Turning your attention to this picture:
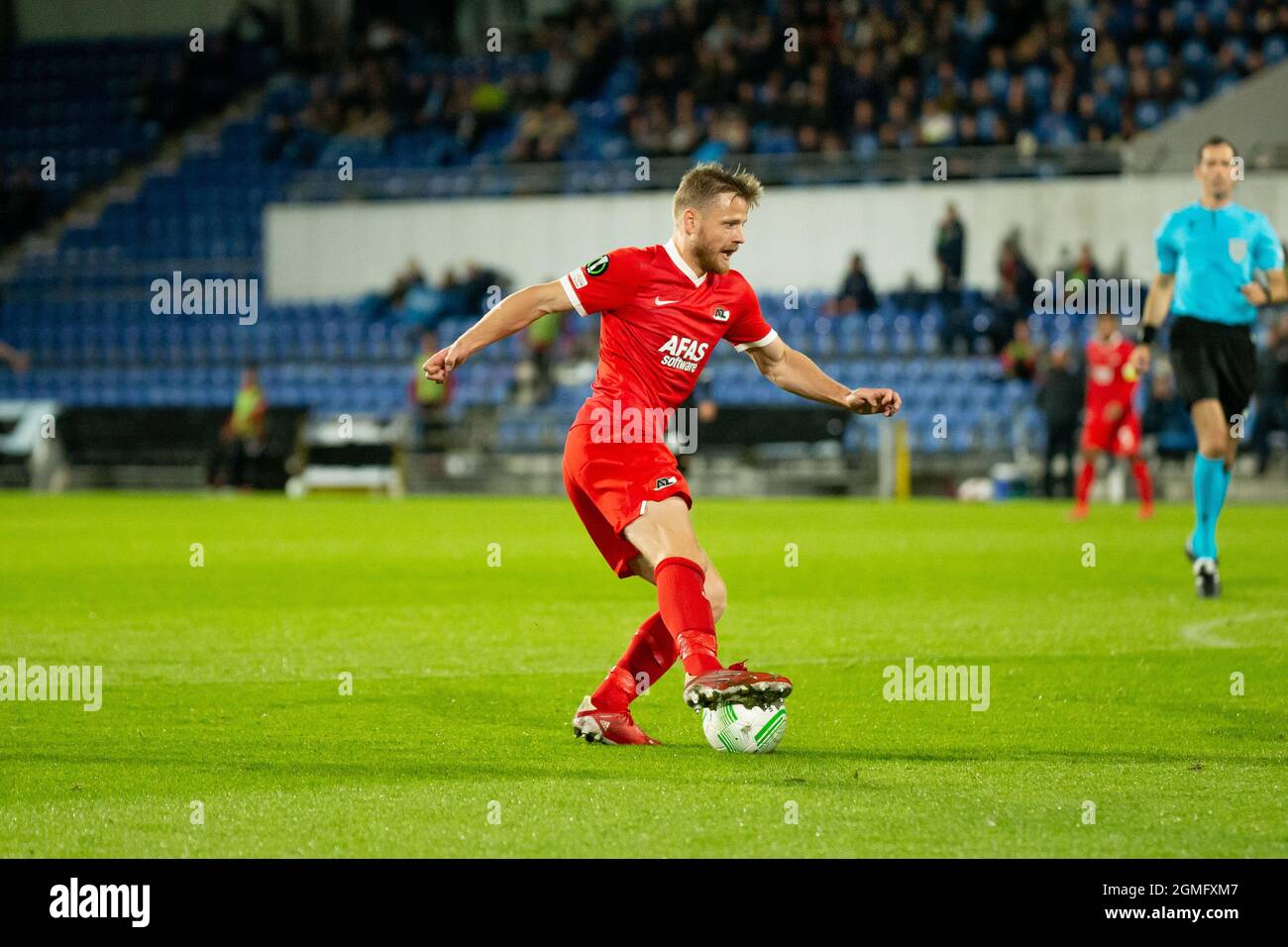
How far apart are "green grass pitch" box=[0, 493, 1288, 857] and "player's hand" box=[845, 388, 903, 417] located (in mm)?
1220

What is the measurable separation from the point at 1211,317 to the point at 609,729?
634 cm

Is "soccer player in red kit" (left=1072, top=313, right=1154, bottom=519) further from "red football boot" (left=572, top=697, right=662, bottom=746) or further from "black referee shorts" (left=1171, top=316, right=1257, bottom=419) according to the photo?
"red football boot" (left=572, top=697, right=662, bottom=746)

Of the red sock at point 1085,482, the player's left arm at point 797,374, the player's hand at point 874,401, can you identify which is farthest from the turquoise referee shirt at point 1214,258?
the red sock at point 1085,482

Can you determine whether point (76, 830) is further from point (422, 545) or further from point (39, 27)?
point (39, 27)

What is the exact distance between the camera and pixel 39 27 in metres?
39.8

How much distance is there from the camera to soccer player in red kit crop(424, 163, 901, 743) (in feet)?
22.1

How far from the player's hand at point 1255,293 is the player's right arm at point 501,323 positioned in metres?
6.18

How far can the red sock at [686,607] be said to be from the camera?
6492mm

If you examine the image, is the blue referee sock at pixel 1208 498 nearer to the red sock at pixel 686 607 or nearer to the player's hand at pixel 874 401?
the player's hand at pixel 874 401

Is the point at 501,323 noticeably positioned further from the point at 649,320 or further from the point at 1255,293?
the point at 1255,293

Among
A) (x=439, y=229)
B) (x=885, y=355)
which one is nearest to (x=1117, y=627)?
(x=885, y=355)

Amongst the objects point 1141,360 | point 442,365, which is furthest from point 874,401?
point 1141,360

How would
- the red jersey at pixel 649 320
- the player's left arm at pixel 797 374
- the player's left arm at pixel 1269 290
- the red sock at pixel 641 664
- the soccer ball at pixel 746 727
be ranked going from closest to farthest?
the soccer ball at pixel 746 727
the red jersey at pixel 649 320
the red sock at pixel 641 664
the player's left arm at pixel 797 374
the player's left arm at pixel 1269 290

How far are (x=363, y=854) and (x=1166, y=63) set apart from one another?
85.5 ft
